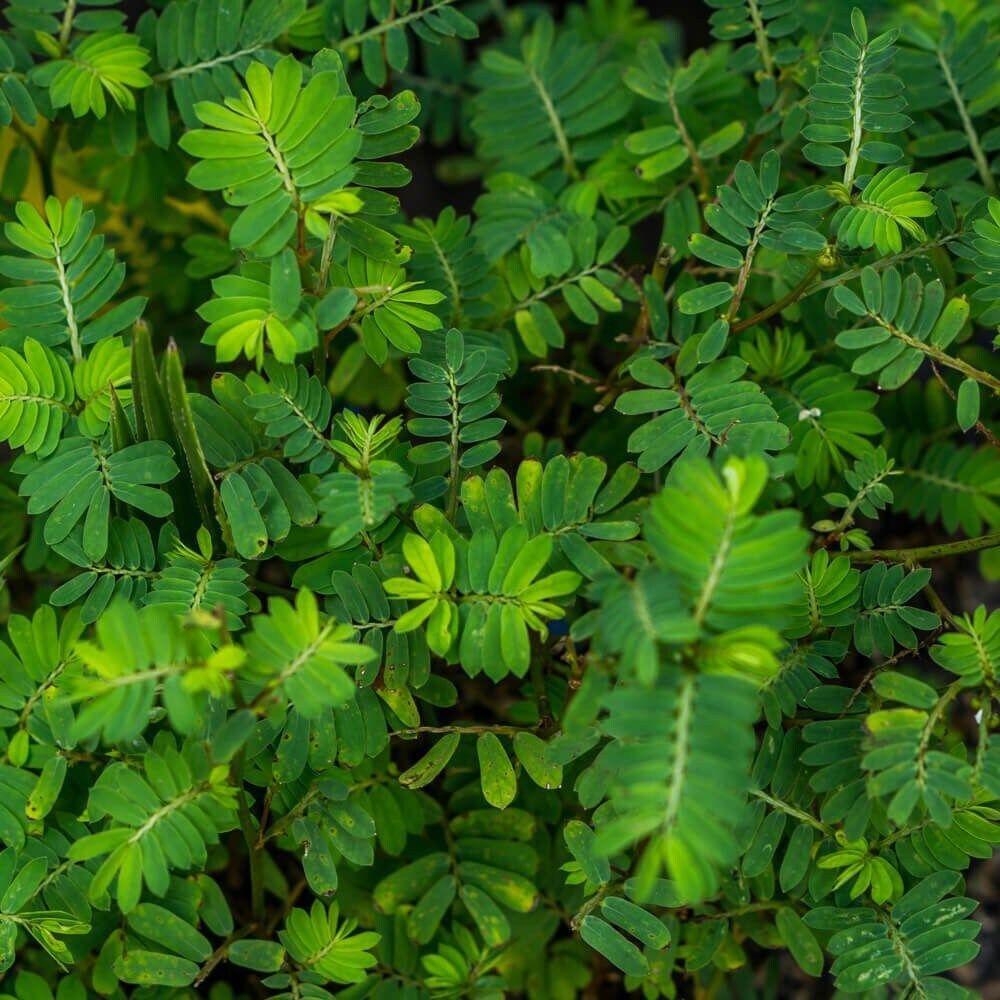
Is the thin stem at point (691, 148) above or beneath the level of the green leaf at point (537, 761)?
above

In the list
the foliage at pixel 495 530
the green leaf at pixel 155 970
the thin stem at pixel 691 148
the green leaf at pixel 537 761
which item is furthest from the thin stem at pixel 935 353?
the green leaf at pixel 155 970

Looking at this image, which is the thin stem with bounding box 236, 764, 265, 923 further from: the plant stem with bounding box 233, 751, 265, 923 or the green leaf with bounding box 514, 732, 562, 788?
the green leaf with bounding box 514, 732, 562, 788

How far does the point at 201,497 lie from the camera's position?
1.05m

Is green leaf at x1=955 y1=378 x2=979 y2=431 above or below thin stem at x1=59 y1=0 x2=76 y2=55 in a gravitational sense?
below

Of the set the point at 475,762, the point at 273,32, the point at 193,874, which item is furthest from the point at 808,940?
the point at 273,32

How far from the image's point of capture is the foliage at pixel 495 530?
0.85 m

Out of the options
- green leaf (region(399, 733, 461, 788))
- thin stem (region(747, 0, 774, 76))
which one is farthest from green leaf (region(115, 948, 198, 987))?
thin stem (region(747, 0, 774, 76))

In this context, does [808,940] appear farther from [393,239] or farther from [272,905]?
[393,239]

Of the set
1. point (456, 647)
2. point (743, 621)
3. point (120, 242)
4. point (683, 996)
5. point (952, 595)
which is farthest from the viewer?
point (952, 595)

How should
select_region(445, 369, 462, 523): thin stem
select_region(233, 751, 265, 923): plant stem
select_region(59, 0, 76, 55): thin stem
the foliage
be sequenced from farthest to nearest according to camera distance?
select_region(59, 0, 76, 55): thin stem → select_region(445, 369, 462, 523): thin stem → select_region(233, 751, 265, 923): plant stem → the foliage

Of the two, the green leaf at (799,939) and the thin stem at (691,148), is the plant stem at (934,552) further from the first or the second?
the thin stem at (691,148)

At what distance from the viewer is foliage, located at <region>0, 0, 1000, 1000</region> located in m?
0.85

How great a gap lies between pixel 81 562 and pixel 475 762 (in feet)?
1.57

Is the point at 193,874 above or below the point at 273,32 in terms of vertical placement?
below
